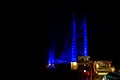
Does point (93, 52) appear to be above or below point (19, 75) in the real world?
above

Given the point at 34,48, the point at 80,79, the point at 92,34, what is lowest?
the point at 80,79

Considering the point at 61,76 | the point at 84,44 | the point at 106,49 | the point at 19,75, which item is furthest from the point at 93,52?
the point at 19,75

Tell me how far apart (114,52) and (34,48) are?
391 inches

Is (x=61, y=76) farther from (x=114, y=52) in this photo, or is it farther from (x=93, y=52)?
(x=93, y=52)

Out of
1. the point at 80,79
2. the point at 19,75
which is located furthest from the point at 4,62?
the point at 80,79

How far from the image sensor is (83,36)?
3603 centimetres

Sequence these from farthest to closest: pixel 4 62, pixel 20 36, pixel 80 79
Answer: pixel 20 36
pixel 80 79
pixel 4 62

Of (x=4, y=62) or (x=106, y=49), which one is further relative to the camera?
(x=106, y=49)

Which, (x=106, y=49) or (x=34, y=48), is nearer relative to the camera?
(x=34, y=48)

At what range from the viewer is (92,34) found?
3006 cm

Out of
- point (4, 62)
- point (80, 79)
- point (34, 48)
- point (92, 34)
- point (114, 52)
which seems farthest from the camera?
point (92, 34)

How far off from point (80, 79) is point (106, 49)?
42.5 ft

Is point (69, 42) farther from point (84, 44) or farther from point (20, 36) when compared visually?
point (20, 36)

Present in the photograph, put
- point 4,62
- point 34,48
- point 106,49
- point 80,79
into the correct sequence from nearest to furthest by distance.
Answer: point 4,62 < point 80,79 < point 34,48 < point 106,49
